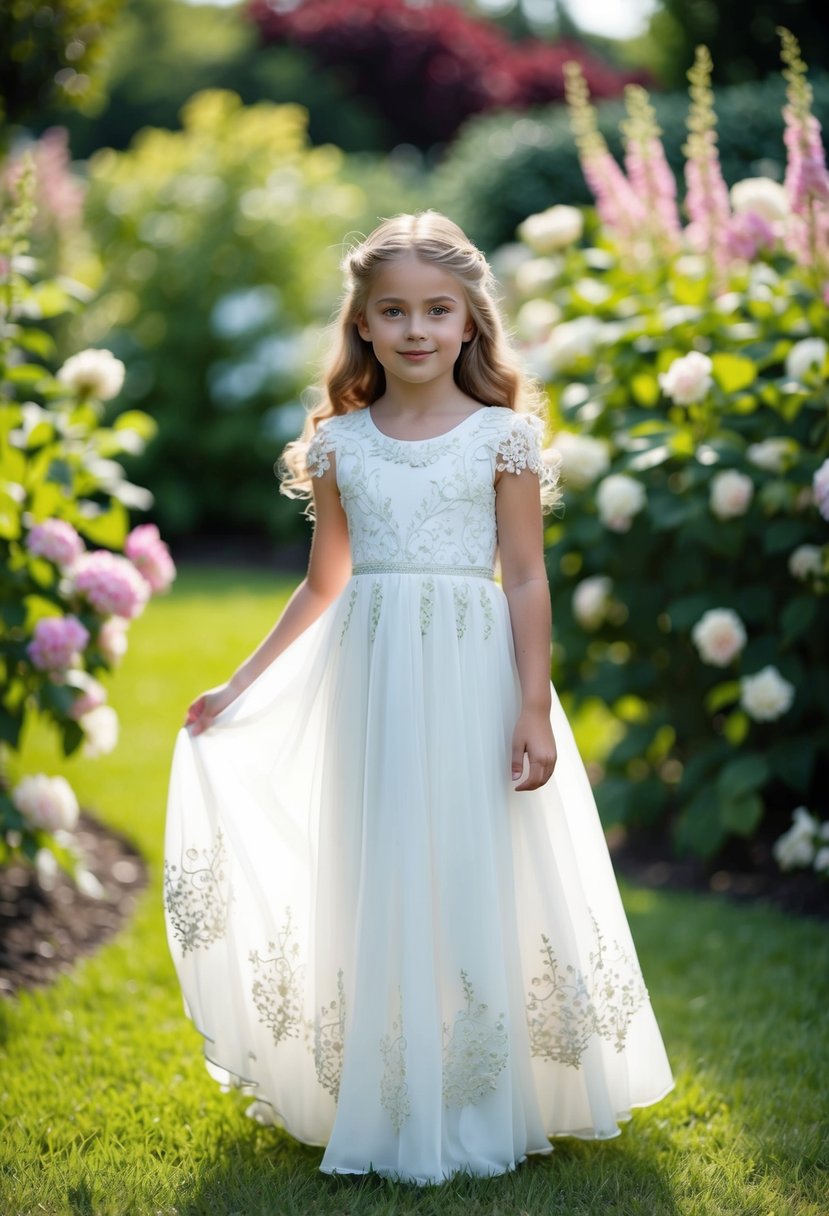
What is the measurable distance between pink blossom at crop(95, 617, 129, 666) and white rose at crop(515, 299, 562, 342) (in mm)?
1894

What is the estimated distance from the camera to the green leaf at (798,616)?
3361mm

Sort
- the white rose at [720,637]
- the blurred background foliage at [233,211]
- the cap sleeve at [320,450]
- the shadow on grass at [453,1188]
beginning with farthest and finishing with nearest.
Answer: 1. the blurred background foliage at [233,211]
2. the white rose at [720,637]
3. the cap sleeve at [320,450]
4. the shadow on grass at [453,1188]

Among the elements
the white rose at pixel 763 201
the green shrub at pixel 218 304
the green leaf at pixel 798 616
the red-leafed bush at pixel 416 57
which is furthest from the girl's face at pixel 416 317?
the red-leafed bush at pixel 416 57

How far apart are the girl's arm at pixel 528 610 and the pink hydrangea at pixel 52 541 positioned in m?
1.21

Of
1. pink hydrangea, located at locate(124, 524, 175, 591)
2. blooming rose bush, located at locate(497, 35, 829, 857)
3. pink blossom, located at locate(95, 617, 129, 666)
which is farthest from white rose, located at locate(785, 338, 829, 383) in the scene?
pink blossom, located at locate(95, 617, 129, 666)

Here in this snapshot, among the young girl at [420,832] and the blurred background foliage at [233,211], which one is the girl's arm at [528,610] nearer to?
the young girl at [420,832]

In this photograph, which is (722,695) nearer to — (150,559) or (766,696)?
(766,696)

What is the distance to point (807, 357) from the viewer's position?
3330 mm

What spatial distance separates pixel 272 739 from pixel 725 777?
5.18 feet

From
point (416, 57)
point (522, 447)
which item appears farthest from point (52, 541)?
point (416, 57)

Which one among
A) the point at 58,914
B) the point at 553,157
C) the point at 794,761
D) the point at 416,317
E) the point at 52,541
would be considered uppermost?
the point at 553,157

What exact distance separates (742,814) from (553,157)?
4.89 metres

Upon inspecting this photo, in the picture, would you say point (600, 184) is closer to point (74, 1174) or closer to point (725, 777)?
point (725, 777)

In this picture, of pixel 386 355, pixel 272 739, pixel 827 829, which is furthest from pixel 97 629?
pixel 827 829
